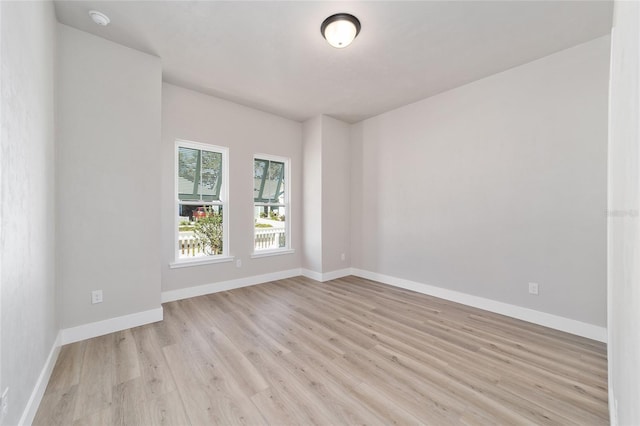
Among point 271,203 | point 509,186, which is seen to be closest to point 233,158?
point 271,203

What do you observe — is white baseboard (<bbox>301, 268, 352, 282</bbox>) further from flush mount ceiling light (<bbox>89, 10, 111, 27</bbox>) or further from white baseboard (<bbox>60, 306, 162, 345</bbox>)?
flush mount ceiling light (<bbox>89, 10, 111, 27</bbox>)

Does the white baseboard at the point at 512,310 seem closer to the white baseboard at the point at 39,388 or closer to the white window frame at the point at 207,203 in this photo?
the white window frame at the point at 207,203

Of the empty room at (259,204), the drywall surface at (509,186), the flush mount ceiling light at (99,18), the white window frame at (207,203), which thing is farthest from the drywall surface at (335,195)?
the flush mount ceiling light at (99,18)

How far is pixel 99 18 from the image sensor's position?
2.33 metres

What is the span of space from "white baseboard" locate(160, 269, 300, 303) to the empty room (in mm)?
26

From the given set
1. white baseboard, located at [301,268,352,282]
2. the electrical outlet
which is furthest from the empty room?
white baseboard, located at [301,268,352,282]

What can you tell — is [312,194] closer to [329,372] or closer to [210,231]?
[210,231]

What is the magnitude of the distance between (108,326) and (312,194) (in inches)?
129

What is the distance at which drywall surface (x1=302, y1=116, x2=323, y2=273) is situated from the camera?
468 centimetres

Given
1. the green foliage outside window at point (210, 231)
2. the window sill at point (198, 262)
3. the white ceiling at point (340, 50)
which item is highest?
the white ceiling at point (340, 50)

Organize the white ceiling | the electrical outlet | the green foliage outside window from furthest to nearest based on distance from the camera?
the green foliage outside window, the white ceiling, the electrical outlet

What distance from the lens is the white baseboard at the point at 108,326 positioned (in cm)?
244

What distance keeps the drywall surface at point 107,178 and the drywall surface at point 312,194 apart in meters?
2.49

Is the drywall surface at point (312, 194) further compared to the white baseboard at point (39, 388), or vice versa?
the drywall surface at point (312, 194)
